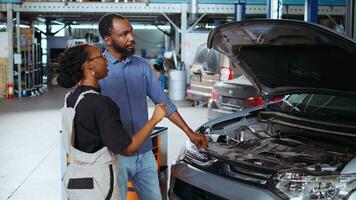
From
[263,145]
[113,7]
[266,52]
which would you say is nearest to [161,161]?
[263,145]

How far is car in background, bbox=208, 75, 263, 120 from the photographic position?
6.03m

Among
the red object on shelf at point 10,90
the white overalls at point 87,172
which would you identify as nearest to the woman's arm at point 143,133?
the white overalls at point 87,172

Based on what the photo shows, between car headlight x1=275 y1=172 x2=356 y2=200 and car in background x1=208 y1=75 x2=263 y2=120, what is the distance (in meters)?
3.52

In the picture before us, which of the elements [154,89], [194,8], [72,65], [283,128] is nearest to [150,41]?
[194,8]

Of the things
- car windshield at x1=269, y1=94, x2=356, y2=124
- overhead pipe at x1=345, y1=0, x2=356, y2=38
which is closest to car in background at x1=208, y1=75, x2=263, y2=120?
overhead pipe at x1=345, y1=0, x2=356, y2=38

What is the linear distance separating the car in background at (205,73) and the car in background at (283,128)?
621 cm

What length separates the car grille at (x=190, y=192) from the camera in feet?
8.56

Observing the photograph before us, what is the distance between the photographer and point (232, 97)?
20.4ft

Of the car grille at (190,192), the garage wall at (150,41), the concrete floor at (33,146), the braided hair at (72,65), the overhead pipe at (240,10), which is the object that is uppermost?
the overhead pipe at (240,10)

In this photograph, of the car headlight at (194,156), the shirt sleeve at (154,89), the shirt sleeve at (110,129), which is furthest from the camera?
the shirt sleeve at (154,89)

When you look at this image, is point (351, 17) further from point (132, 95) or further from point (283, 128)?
point (132, 95)

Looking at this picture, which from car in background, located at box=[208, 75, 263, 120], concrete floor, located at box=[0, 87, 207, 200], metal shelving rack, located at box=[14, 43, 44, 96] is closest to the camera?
concrete floor, located at box=[0, 87, 207, 200]

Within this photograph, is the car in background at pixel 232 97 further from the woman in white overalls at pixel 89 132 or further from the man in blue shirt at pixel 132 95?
the woman in white overalls at pixel 89 132

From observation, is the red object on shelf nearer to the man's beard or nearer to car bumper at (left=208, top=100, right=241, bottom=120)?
car bumper at (left=208, top=100, right=241, bottom=120)
